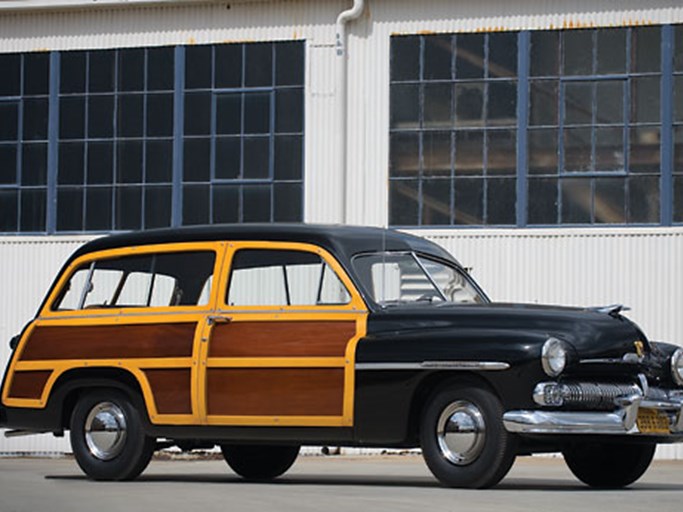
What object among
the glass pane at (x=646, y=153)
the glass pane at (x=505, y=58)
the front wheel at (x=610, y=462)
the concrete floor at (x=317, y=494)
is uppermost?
the glass pane at (x=505, y=58)

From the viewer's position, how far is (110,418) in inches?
497

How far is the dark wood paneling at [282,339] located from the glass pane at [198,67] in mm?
10056

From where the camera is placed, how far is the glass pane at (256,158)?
2142 centimetres

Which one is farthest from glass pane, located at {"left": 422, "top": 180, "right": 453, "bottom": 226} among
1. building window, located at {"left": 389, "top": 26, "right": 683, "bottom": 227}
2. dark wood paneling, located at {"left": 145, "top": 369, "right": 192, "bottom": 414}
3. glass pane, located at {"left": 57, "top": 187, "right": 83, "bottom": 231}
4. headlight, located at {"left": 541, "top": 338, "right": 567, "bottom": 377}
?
headlight, located at {"left": 541, "top": 338, "right": 567, "bottom": 377}

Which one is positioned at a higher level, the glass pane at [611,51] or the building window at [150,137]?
the glass pane at [611,51]

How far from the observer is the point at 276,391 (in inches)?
464

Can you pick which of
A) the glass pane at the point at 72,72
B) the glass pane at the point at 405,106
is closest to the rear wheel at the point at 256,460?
the glass pane at the point at 405,106

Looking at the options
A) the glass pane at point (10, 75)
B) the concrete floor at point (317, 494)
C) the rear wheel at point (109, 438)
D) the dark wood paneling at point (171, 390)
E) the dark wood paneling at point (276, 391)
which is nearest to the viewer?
the concrete floor at point (317, 494)

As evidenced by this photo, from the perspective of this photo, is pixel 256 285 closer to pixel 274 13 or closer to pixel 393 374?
pixel 393 374

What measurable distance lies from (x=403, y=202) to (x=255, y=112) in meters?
2.25

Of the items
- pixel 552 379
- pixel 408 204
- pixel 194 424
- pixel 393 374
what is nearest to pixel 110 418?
pixel 194 424

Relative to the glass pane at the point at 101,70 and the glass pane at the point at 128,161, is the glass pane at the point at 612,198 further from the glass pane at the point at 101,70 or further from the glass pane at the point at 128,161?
the glass pane at the point at 101,70

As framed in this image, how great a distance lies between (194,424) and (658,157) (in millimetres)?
9518

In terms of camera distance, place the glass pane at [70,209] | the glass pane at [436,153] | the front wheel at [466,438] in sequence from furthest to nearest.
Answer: the glass pane at [70,209] < the glass pane at [436,153] < the front wheel at [466,438]
